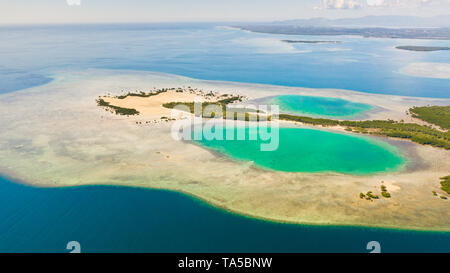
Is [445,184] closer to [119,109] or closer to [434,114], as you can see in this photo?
[434,114]

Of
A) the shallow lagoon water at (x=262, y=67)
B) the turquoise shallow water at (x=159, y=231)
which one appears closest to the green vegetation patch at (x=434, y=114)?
the shallow lagoon water at (x=262, y=67)

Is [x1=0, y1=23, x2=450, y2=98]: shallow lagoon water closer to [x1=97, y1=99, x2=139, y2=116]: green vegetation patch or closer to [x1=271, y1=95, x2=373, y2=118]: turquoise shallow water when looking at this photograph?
[x1=271, y1=95, x2=373, y2=118]: turquoise shallow water

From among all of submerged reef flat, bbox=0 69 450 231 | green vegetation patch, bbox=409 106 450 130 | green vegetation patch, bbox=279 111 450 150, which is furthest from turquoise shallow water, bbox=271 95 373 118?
green vegetation patch, bbox=409 106 450 130

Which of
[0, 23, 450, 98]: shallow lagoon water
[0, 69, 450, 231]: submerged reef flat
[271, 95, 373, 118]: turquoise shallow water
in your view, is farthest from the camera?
[0, 23, 450, 98]: shallow lagoon water

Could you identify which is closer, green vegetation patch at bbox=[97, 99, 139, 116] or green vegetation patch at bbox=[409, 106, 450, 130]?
green vegetation patch at bbox=[409, 106, 450, 130]

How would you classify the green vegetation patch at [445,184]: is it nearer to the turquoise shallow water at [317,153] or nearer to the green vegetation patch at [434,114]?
the turquoise shallow water at [317,153]

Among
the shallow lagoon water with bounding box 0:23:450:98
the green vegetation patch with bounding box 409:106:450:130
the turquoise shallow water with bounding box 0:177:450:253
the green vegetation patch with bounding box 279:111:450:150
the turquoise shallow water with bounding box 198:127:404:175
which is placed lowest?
the turquoise shallow water with bounding box 0:177:450:253
